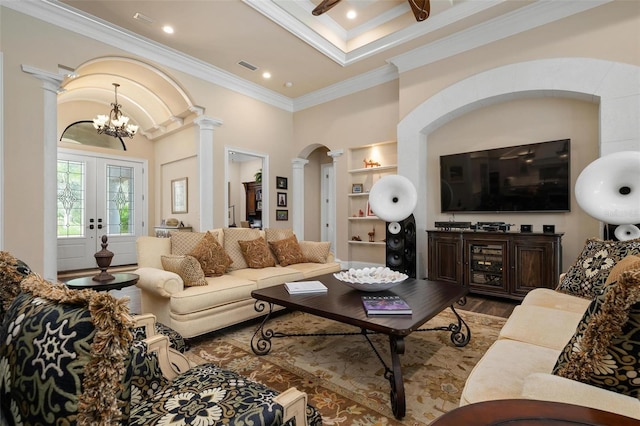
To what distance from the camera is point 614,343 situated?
0.72m

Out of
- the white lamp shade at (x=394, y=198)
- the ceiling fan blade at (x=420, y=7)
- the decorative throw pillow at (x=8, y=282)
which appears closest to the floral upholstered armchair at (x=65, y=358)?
the decorative throw pillow at (x=8, y=282)

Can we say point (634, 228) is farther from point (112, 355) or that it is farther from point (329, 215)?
point (329, 215)

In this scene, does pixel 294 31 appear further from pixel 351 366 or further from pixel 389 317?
pixel 351 366

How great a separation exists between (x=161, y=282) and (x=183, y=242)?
2.36 feet

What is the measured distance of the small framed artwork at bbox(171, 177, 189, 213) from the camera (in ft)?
19.2

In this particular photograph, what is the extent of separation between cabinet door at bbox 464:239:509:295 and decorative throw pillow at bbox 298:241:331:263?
1.75 metres

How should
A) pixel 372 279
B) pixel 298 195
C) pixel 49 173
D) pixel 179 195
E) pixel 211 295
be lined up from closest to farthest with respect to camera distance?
1. pixel 372 279
2. pixel 211 295
3. pixel 49 173
4. pixel 179 195
5. pixel 298 195

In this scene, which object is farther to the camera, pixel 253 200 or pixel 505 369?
pixel 253 200

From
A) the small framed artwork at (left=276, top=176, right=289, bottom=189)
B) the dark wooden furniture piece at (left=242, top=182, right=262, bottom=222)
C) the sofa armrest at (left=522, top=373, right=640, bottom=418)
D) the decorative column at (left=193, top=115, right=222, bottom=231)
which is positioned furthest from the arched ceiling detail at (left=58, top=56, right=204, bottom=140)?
the sofa armrest at (left=522, top=373, right=640, bottom=418)

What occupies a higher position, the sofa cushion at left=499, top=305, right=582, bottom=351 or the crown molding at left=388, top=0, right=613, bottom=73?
the crown molding at left=388, top=0, right=613, bottom=73

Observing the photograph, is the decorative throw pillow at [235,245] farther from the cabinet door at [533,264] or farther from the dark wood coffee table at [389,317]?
the cabinet door at [533,264]

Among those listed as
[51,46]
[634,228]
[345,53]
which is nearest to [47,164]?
[51,46]

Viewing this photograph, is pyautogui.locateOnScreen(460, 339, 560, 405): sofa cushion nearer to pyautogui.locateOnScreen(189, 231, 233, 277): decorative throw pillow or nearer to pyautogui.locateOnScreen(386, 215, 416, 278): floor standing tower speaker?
pyautogui.locateOnScreen(189, 231, 233, 277): decorative throw pillow

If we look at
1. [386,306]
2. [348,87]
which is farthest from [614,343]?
[348,87]
